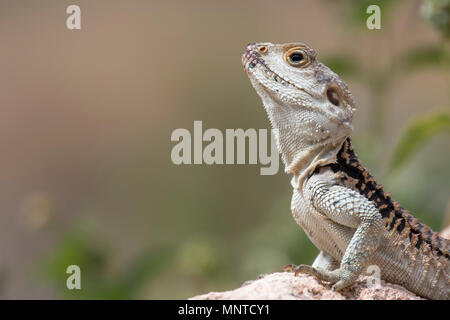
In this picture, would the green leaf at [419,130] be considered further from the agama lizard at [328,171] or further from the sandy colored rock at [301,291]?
the sandy colored rock at [301,291]

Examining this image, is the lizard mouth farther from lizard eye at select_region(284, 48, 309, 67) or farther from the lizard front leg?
the lizard front leg

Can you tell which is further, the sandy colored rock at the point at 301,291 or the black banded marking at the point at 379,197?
the black banded marking at the point at 379,197

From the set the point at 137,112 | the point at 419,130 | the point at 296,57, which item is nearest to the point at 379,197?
the point at 296,57

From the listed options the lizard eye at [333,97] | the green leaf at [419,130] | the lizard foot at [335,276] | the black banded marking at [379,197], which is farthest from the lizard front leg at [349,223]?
the green leaf at [419,130]

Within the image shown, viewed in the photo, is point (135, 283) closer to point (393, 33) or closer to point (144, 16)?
point (393, 33)

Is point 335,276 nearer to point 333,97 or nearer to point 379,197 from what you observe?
point 379,197

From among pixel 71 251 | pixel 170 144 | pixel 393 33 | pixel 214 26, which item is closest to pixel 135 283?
pixel 71 251

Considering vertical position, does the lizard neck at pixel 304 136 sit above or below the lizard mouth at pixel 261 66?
below
